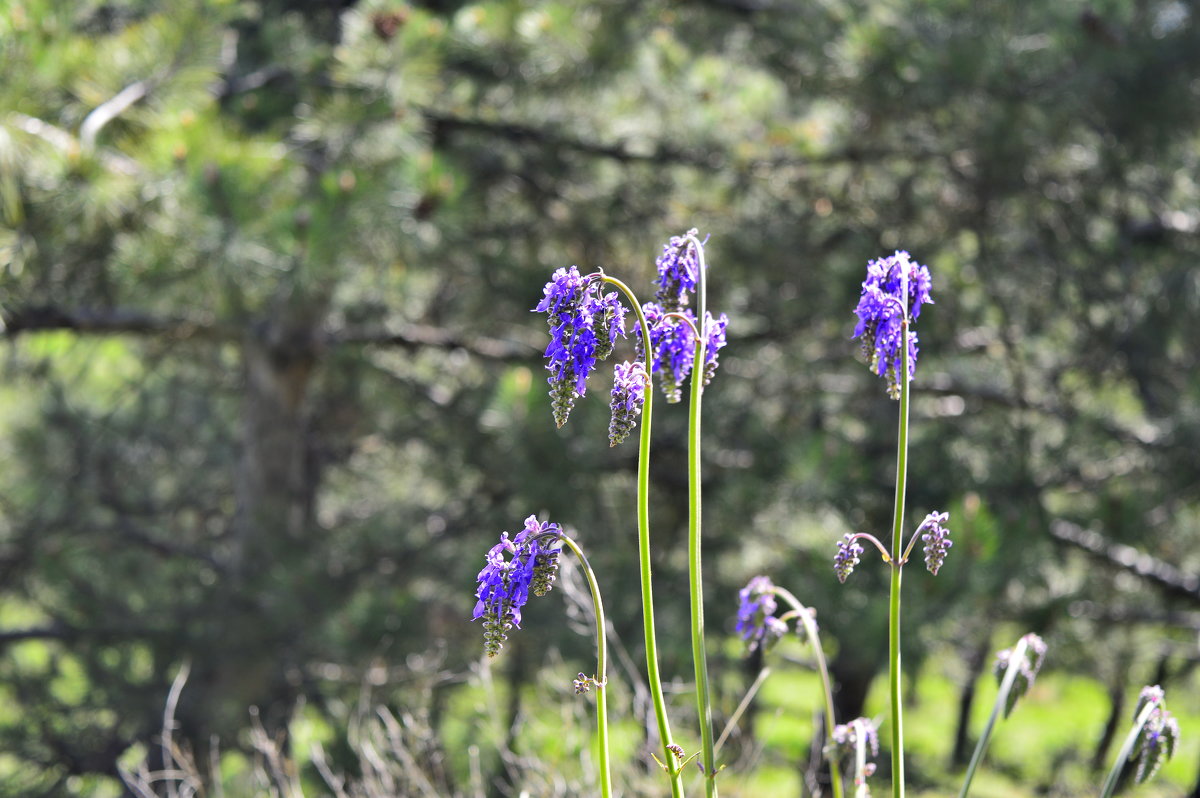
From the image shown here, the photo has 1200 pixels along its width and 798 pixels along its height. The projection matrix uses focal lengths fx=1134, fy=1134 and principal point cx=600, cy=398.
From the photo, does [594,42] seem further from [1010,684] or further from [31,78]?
[1010,684]

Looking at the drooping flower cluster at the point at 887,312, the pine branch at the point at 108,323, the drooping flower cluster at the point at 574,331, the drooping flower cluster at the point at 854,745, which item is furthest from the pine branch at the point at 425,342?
the drooping flower cluster at the point at 574,331

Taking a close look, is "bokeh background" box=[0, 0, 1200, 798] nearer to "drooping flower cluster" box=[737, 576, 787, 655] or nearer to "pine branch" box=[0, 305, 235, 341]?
"pine branch" box=[0, 305, 235, 341]

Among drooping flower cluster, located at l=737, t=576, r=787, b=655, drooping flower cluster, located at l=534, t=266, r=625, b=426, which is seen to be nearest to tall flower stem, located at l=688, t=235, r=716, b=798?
drooping flower cluster, located at l=534, t=266, r=625, b=426

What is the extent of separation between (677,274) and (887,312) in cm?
29

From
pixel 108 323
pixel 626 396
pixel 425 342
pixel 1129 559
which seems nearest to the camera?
pixel 626 396

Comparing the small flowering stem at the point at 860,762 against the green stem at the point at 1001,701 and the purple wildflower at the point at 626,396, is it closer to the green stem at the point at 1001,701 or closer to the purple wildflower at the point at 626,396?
the green stem at the point at 1001,701

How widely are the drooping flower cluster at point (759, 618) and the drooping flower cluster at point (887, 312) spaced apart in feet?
1.29

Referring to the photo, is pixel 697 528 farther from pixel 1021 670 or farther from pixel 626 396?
pixel 1021 670

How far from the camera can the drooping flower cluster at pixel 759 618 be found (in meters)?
1.69

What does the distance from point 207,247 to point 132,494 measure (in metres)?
4.98

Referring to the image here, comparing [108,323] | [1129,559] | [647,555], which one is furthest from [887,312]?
[108,323]

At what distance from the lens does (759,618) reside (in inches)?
68.9

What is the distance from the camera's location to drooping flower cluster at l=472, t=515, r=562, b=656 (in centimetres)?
131

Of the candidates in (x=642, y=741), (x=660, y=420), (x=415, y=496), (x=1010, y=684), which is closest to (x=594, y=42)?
(x=660, y=420)
